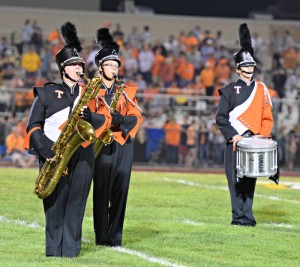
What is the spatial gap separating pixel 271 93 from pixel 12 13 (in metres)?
17.7

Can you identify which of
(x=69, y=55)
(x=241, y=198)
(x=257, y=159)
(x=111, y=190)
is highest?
(x=69, y=55)

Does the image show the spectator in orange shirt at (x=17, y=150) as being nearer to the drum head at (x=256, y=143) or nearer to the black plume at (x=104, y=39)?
the drum head at (x=256, y=143)

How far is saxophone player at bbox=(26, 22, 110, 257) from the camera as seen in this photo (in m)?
8.59

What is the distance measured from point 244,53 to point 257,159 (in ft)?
4.62

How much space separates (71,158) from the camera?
8.64 meters

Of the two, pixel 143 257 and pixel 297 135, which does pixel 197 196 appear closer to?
pixel 143 257

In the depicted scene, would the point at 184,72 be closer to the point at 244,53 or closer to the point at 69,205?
the point at 244,53

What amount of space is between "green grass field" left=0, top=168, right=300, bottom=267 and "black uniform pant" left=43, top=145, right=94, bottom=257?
0.16 meters

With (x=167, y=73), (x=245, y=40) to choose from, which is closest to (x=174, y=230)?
(x=245, y=40)

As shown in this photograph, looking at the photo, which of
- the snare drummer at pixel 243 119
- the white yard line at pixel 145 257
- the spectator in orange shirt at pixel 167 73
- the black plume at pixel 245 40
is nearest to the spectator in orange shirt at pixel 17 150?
the spectator in orange shirt at pixel 167 73

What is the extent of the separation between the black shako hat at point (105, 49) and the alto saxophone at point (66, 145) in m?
1.16

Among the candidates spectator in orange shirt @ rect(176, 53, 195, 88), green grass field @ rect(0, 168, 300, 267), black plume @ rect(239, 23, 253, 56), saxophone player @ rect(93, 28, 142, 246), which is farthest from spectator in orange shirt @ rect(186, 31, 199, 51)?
saxophone player @ rect(93, 28, 142, 246)

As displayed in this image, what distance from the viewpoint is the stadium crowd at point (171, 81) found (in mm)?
22516

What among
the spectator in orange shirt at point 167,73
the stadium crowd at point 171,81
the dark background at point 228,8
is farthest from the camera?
the dark background at point 228,8
